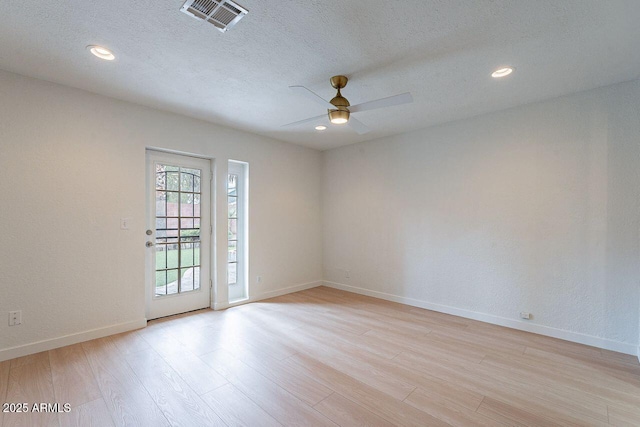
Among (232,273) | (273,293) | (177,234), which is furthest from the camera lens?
(273,293)

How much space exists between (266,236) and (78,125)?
2710mm

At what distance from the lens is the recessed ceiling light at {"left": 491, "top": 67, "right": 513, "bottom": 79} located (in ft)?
8.27

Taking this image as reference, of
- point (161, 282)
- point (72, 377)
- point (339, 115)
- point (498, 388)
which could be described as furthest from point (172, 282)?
point (498, 388)

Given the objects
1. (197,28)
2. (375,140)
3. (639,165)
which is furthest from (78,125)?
(639,165)

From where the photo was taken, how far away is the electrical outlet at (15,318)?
8.40 ft

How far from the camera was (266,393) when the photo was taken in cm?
208

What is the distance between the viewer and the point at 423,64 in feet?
8.00

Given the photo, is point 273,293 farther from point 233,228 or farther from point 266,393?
point 266,393

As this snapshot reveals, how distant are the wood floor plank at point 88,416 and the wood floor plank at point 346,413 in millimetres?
1366

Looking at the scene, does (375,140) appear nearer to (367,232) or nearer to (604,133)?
(367,232)

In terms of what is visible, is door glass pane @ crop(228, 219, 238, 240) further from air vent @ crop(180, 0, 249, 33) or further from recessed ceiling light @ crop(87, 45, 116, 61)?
air vent @ crop(180, 0, 249, 33)

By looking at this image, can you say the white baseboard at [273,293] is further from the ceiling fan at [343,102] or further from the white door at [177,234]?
the ceiling fan at [343,102]

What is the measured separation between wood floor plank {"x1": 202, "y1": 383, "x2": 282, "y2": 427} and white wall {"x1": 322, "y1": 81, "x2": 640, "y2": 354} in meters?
2.96

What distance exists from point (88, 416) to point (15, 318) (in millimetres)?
1550
